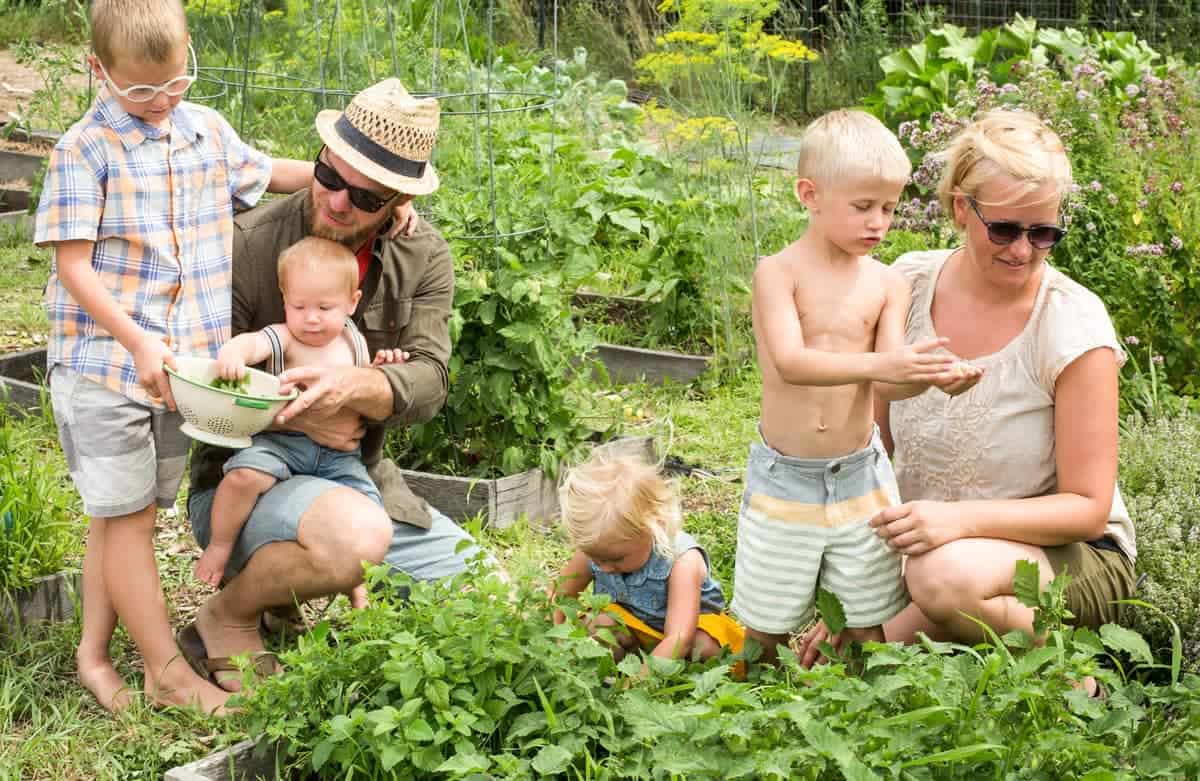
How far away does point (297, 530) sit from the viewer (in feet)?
10.8

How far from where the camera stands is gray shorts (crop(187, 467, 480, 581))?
333 centimetres

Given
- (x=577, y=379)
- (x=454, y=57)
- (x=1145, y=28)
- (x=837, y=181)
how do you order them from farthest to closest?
(x=1145, y=28) → (x=454, y=57) → (x=577, y=379) → (x=837, y=181)

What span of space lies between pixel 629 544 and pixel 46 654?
1486 mm

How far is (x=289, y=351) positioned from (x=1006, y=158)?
1677 millimetres

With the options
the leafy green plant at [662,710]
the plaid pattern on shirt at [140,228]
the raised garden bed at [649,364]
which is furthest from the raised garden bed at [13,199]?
the leafy green plant at [662,710]

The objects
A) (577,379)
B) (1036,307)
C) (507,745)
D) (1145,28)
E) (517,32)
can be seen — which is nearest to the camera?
(507,745)

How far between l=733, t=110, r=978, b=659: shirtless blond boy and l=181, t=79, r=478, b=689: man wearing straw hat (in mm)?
886

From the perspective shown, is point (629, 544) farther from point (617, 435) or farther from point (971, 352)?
point (617, 435)

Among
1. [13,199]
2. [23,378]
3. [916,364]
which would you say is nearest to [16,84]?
[13,199]

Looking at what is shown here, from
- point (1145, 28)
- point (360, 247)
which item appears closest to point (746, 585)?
point (360, 247)

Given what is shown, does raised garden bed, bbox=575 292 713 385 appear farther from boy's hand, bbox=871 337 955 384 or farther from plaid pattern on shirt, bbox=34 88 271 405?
boy's hand, bbox=871 337 955 384

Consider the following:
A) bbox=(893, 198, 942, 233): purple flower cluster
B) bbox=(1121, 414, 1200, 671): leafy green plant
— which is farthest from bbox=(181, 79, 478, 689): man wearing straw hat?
bbox=(893, 198, 942, 233): purple flower cluster

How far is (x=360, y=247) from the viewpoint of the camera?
11.7 ft

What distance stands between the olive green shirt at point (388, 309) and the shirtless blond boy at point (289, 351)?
0.53 ft
